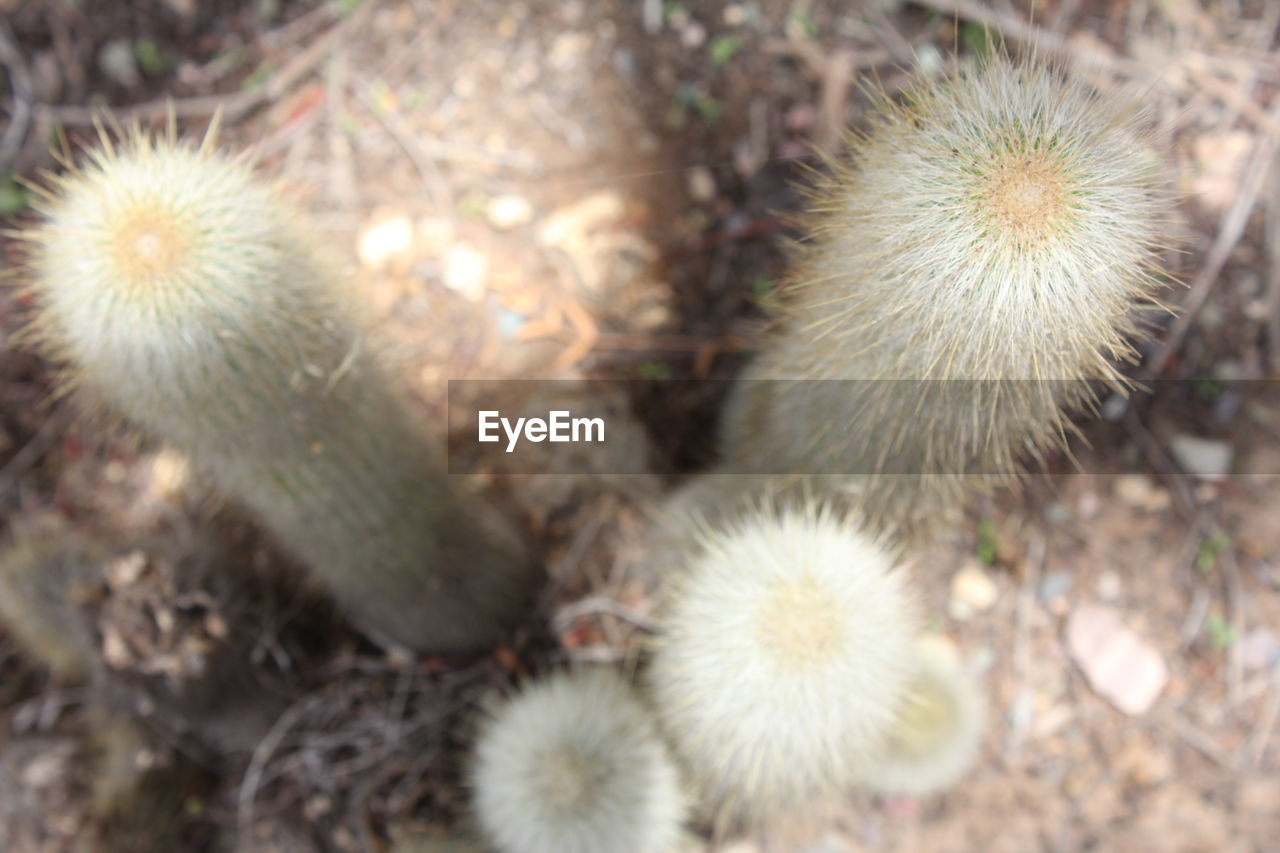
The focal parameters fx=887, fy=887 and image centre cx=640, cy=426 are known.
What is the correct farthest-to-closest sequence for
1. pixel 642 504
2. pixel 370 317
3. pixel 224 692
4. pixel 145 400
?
pixel 642 504
pixel 224 692
pixel 370 317
pixel 145 400

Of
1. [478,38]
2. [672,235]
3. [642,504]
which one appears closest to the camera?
[642,504]

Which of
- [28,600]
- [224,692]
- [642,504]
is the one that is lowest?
[224,692]

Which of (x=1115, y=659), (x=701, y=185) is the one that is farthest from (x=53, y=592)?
(x=1115, y=659)

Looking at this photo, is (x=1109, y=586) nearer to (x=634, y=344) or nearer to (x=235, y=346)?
(x=634, y=344)

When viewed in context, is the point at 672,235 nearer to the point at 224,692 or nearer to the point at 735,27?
the point at 735,27

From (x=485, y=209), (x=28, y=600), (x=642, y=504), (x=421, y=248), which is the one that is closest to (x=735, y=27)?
(x=485, y=209)

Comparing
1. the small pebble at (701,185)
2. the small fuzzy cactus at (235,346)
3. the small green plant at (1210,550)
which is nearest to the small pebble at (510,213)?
the small pebble at (701,185)
